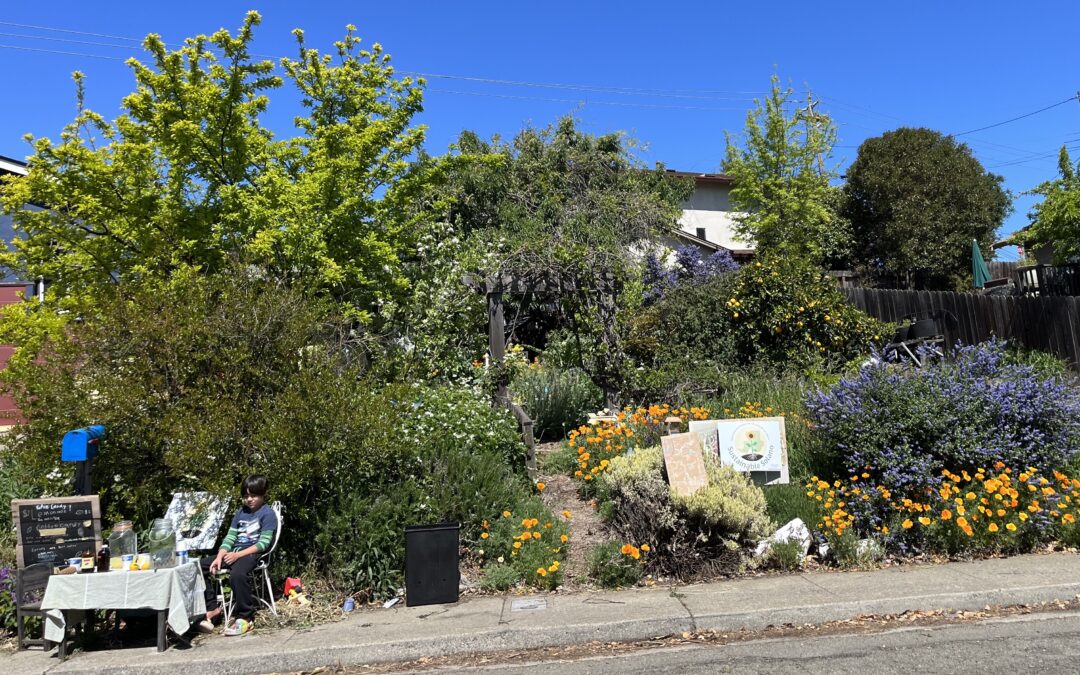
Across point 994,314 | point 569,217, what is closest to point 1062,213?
point 994,314

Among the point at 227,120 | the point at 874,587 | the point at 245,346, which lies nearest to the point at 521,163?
the point at 227,120

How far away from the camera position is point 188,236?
9055mm

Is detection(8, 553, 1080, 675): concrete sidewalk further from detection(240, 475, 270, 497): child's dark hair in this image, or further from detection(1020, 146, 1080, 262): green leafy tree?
detection(1020, 146, 1080, 262): green leafy tree

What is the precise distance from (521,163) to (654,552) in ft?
52.8

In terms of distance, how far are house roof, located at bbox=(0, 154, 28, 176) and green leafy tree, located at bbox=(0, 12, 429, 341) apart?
5.50 metres

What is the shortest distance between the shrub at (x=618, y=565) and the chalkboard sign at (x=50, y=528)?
392 centimetres

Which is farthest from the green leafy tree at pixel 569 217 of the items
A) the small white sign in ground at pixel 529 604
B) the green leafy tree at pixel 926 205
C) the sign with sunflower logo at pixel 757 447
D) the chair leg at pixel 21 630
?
the green leafy tree at pixel 926 205

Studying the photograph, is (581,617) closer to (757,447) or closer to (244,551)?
(244,551)

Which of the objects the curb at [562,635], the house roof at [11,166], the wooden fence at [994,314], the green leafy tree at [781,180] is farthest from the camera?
the green leafy tree at [781,180]

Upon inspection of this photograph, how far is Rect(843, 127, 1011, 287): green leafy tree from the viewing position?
26.1 metres

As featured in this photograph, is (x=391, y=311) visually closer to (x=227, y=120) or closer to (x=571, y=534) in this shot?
(x=227, y=120)

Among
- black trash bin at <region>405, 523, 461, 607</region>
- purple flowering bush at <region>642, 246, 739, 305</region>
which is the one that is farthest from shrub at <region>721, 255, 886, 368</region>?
black trash bin at <region>405, 523, 461, 607</region>

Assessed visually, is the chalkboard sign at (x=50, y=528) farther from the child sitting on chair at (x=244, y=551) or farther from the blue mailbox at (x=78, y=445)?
the child sitting on chair at (x=244, y=551)

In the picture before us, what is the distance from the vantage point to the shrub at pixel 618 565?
19.8 ft
